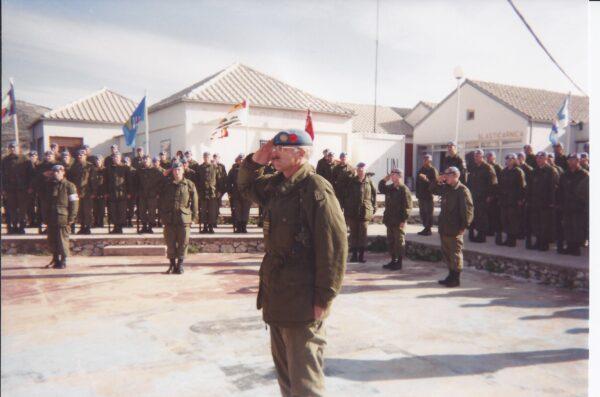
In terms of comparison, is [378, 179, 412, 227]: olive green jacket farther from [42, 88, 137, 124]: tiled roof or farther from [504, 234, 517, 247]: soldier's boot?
[42, 88, 137, 124]: tiled roof

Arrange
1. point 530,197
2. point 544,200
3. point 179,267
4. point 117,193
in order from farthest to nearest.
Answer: point 117,193
point 530,197
point 544,200
point 179,267

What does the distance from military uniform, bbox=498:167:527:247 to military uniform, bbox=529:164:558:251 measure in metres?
0.43

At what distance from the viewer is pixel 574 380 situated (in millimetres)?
4039

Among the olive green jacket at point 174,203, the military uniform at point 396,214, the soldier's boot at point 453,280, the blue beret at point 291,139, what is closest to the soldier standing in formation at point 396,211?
the military uniform at point 396,214

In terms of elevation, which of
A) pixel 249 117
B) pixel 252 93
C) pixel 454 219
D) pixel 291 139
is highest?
pixel 252 93

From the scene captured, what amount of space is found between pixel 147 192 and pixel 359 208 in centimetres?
553

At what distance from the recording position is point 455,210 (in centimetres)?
723

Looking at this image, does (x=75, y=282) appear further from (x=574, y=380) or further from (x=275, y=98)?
(x=275, y=98)

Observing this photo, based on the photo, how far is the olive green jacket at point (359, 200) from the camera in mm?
9328

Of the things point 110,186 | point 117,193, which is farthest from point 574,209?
point 110,186

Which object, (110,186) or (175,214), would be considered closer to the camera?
(175,214)

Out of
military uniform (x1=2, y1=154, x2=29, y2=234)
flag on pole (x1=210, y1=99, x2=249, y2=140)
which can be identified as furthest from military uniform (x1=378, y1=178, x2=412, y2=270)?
military uniform (x1=2, y1=154, x2=29, y2=234)

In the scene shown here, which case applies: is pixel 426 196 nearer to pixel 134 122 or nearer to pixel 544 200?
pixel 544 200

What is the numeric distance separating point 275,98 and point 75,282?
13.9 meters
